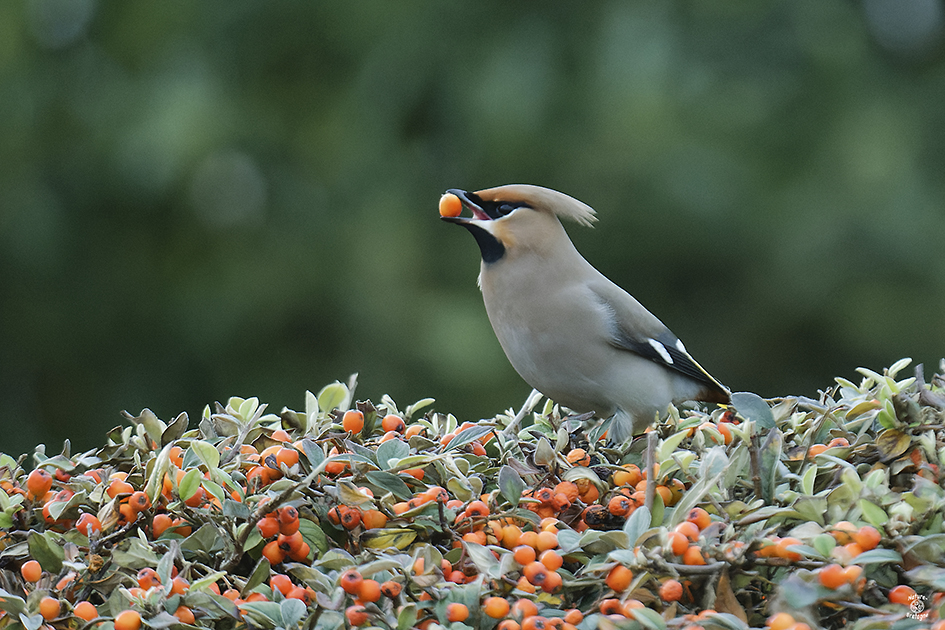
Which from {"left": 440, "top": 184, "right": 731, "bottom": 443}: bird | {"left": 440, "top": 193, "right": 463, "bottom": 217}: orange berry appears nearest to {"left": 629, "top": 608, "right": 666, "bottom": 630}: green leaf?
{"left": 440, "top": 184, "right": 731, "bottom": 443}: bird

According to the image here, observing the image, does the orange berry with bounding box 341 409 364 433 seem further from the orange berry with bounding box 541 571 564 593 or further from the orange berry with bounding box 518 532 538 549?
the orange berry with bounding box 541 571 564 593

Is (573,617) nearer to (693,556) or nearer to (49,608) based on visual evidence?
(693,556)

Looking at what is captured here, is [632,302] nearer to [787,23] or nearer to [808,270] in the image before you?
[808,270]

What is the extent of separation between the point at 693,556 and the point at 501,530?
36cm

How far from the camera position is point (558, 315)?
10.5 ft

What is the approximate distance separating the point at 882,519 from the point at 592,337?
1.68m

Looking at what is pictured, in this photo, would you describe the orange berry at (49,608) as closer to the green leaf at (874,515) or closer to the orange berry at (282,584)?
the orange berry at (282,584)

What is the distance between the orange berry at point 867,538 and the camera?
1533mm

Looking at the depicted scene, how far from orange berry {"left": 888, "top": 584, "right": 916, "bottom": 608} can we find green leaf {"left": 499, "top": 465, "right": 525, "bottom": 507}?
59 centimetres

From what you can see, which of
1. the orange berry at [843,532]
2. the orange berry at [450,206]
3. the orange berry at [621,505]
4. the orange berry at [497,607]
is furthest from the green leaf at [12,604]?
the orange berry at [450,206]

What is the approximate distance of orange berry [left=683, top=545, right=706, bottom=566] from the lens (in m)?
1.55

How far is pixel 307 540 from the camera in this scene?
70.7 inches

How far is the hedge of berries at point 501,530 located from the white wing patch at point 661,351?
3.76 ft

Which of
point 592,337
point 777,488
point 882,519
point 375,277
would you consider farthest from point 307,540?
point 375,277
